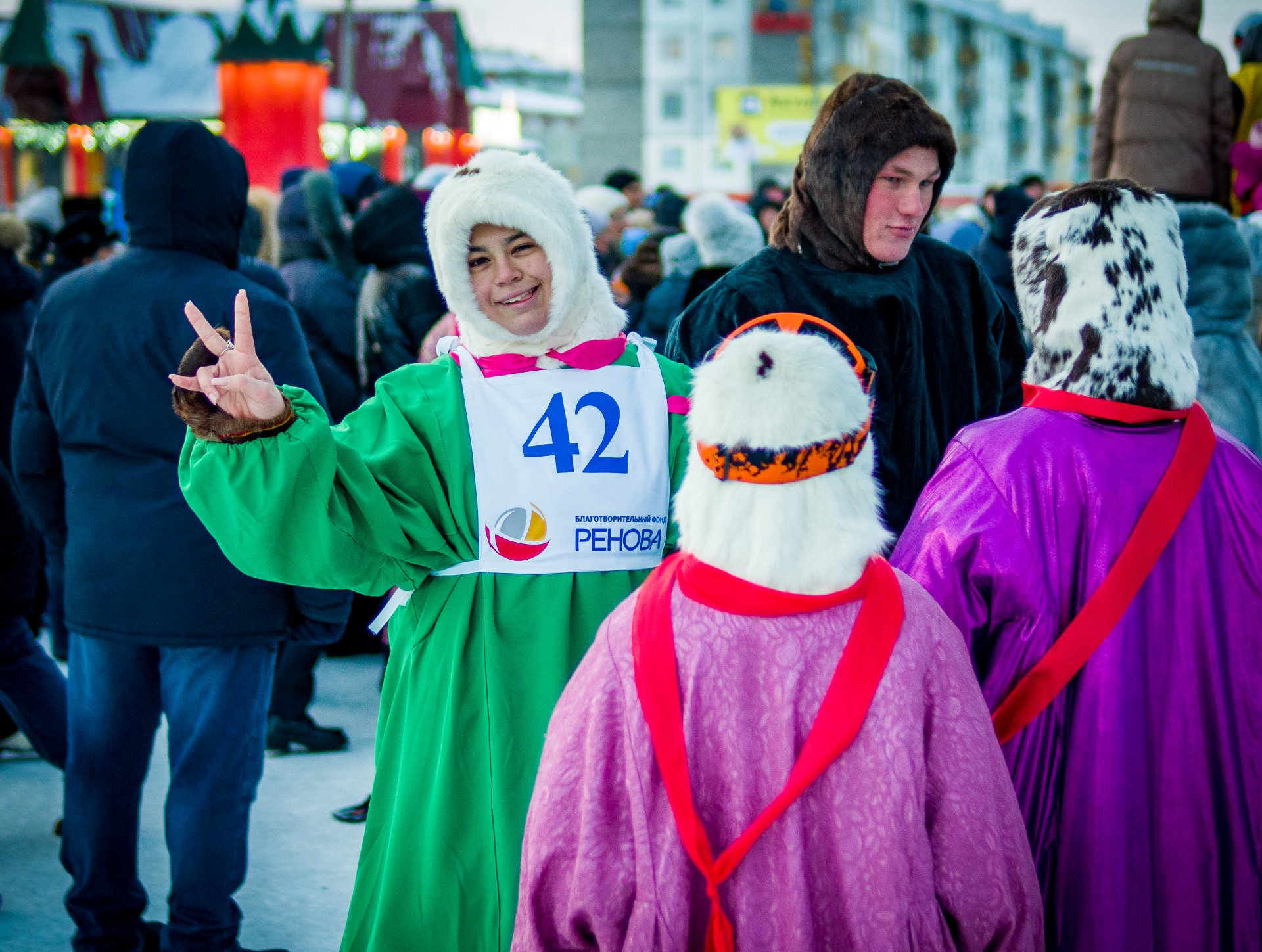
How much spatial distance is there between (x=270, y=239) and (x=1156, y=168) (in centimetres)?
414

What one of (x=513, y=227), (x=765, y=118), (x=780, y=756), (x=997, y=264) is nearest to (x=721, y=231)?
(x=997, y=264)

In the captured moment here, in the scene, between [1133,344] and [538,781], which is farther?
[1133,344]

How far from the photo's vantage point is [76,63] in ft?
75.0

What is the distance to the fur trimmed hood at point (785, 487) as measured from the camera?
4.47 feet

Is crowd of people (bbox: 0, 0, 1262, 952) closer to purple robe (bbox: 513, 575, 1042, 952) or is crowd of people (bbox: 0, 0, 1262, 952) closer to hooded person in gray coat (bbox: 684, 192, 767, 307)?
purple robe (bbox: 513, 575, 1042, 952)

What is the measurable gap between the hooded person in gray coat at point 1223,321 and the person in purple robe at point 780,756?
9.29 ft

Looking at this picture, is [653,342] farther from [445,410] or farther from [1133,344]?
[1133,344]

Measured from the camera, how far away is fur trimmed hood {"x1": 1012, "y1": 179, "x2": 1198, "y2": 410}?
183 cm

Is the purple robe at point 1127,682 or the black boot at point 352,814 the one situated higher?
the purple robe at point 1127,682

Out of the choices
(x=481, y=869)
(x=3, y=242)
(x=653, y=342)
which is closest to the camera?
(x=481, y=869)

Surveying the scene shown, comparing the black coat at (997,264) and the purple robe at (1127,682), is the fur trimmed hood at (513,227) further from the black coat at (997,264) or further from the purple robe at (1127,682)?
the black coat at (997,264)

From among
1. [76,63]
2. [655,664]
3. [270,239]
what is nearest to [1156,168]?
[270,239]

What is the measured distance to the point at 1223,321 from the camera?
3812 millimetres

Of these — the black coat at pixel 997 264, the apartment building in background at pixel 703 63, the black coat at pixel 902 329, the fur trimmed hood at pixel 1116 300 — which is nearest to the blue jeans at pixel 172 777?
the black coat at pixel 902 329
